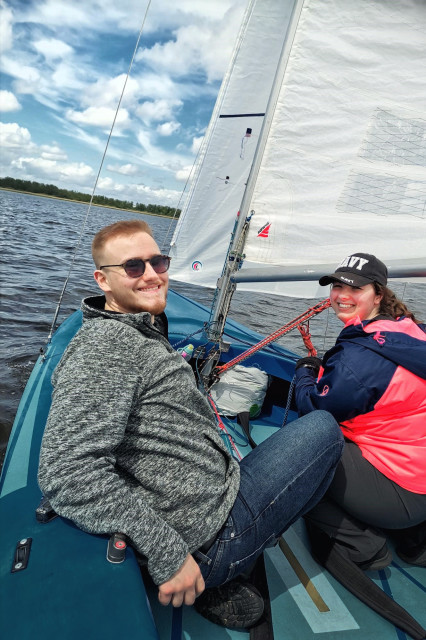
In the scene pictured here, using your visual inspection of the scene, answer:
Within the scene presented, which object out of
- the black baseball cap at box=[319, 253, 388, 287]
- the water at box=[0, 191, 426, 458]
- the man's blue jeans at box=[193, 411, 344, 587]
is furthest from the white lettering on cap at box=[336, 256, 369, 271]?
the water at box=[0, 191, 426, 458]

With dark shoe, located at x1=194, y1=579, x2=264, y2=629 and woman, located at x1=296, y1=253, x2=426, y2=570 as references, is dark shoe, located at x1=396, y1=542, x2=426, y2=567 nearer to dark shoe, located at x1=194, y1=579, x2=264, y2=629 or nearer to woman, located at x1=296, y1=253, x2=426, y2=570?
woman, located at x1=296, y1=253, x2=426, y2=570

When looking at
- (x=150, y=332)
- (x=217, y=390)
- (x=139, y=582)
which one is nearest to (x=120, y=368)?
(x=150, y=332)

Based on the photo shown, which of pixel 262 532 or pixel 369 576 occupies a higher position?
pixel 262 532

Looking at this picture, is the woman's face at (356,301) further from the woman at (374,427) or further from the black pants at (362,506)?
the black pants at (362,506)

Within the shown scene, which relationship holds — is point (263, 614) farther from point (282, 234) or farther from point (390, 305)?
point (282, 234)

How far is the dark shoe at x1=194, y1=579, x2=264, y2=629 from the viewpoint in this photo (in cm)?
143

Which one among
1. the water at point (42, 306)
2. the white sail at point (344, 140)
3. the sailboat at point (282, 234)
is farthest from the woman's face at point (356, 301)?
the water at point (42, 306)

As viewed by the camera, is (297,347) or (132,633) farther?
(297,347)

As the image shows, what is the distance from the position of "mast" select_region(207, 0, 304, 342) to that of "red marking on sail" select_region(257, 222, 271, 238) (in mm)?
109

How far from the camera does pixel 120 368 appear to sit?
3.64ft

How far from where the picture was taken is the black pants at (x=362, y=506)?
1700 mm

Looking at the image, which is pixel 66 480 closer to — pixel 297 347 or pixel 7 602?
pixel 7 602

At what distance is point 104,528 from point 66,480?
178 millimetres

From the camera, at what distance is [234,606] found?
1429mm
